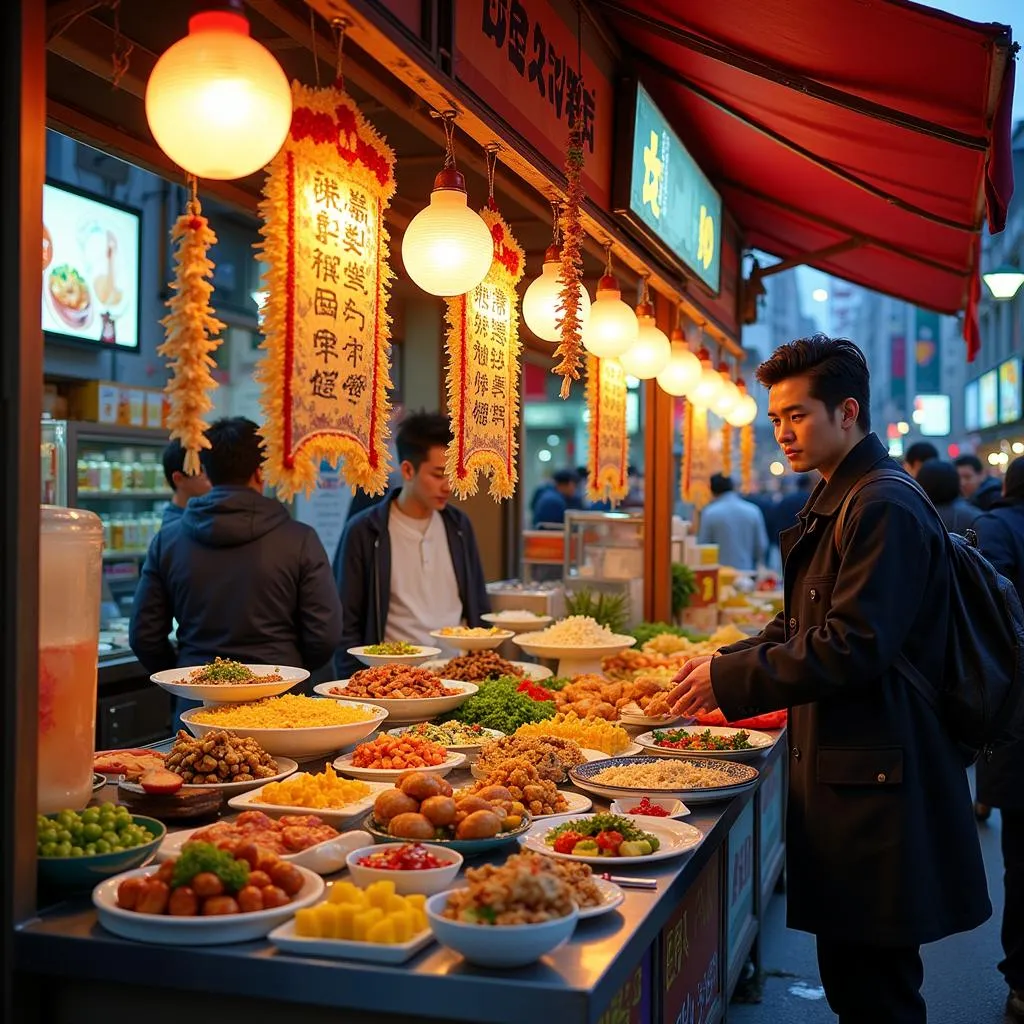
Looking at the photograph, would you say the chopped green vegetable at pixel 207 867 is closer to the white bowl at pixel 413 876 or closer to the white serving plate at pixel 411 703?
the white bowl at pixel 413 876

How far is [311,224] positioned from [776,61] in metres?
2.89

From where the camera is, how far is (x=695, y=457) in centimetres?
888

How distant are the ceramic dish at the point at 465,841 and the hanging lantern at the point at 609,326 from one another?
2.49 m

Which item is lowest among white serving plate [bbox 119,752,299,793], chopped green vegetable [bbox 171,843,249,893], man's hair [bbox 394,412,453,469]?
white serving plate [bbox 119,752,299,793]

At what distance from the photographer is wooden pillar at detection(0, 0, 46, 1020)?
7.01 ft

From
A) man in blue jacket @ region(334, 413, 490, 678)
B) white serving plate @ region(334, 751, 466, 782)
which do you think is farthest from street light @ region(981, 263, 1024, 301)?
white serving plate @ region(334, 751, 466, 782)

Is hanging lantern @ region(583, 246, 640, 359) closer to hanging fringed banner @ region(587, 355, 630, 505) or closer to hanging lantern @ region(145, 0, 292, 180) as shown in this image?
hanging fringed banner @ region(587, 355, 630, 505)

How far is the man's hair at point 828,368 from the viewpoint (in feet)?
10.5

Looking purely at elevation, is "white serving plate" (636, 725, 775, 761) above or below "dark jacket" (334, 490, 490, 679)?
below

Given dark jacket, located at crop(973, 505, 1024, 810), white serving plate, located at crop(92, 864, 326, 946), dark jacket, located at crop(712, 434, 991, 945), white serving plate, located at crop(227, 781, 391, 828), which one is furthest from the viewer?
dark jacket, located at crop(973, 505, 1024, 810)

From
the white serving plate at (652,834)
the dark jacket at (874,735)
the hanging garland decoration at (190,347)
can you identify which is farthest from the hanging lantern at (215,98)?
the dark jacket at (874,735)

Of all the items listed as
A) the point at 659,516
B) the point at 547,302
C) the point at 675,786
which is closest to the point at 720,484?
the point at 659,516

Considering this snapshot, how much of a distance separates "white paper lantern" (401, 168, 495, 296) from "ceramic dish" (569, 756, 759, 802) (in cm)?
156

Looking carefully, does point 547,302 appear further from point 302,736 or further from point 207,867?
point 207,867
